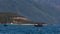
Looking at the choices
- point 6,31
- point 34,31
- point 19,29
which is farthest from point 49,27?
point 6,31

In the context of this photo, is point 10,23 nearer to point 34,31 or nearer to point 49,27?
point 34,31

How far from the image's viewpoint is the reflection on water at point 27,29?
14.0 feet

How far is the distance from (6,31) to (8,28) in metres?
0.08

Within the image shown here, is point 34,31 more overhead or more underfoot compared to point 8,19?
more underfoot

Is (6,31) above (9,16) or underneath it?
underneath

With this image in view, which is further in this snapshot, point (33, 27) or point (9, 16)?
point (33, 27)

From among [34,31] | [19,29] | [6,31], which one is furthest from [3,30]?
[34,31]

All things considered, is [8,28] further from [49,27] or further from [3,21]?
[49,27]

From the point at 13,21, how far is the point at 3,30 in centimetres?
29

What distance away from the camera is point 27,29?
13.9 ft

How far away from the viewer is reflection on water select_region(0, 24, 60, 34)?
4.25 meters

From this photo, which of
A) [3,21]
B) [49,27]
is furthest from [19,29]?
[49,27]

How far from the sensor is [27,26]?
446cm

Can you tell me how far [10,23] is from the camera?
14.2ft
